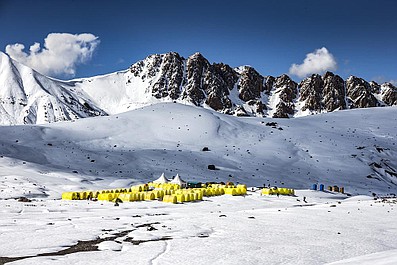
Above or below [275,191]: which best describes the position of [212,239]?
below

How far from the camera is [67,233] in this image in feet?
42.3

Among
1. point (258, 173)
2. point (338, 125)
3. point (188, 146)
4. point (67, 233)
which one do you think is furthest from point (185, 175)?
point (338, 125)

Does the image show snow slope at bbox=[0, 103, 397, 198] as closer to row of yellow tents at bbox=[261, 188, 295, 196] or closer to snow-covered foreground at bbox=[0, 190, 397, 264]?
row of yellow tents at bbox=[261, 188, 295, 196]

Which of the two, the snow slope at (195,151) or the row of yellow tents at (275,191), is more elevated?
the snow slope at (195,151)

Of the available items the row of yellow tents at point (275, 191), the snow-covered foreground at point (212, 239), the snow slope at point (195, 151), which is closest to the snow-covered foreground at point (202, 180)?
the snow-covered foreground at point (212, 239)

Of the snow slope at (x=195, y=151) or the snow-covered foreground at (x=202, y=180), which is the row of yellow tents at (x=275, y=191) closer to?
the snow-covered foreground at (x=202, y=180)

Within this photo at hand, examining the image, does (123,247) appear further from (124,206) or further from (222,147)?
(222,147)

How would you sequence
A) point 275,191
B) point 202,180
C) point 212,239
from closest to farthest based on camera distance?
point 212,239 < point 275,191 < point 202,180

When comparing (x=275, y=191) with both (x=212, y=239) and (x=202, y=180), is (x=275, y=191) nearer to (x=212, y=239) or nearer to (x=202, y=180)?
(x=202, y=180)

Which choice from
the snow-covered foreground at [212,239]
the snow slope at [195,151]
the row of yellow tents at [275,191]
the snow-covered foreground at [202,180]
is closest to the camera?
the snow-covered foreground at [212,239]

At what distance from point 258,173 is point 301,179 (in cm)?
587

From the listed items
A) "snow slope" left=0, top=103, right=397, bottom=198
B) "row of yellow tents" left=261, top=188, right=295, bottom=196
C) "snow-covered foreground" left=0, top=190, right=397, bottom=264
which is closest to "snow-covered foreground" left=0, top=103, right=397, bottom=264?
"snow-covered foreground" left=0, top=190, right=397, bottom=264

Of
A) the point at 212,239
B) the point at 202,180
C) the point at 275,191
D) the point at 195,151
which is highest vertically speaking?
the point at 195,151

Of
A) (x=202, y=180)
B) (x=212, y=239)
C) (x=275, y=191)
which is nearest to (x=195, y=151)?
(x=202, y=180)
